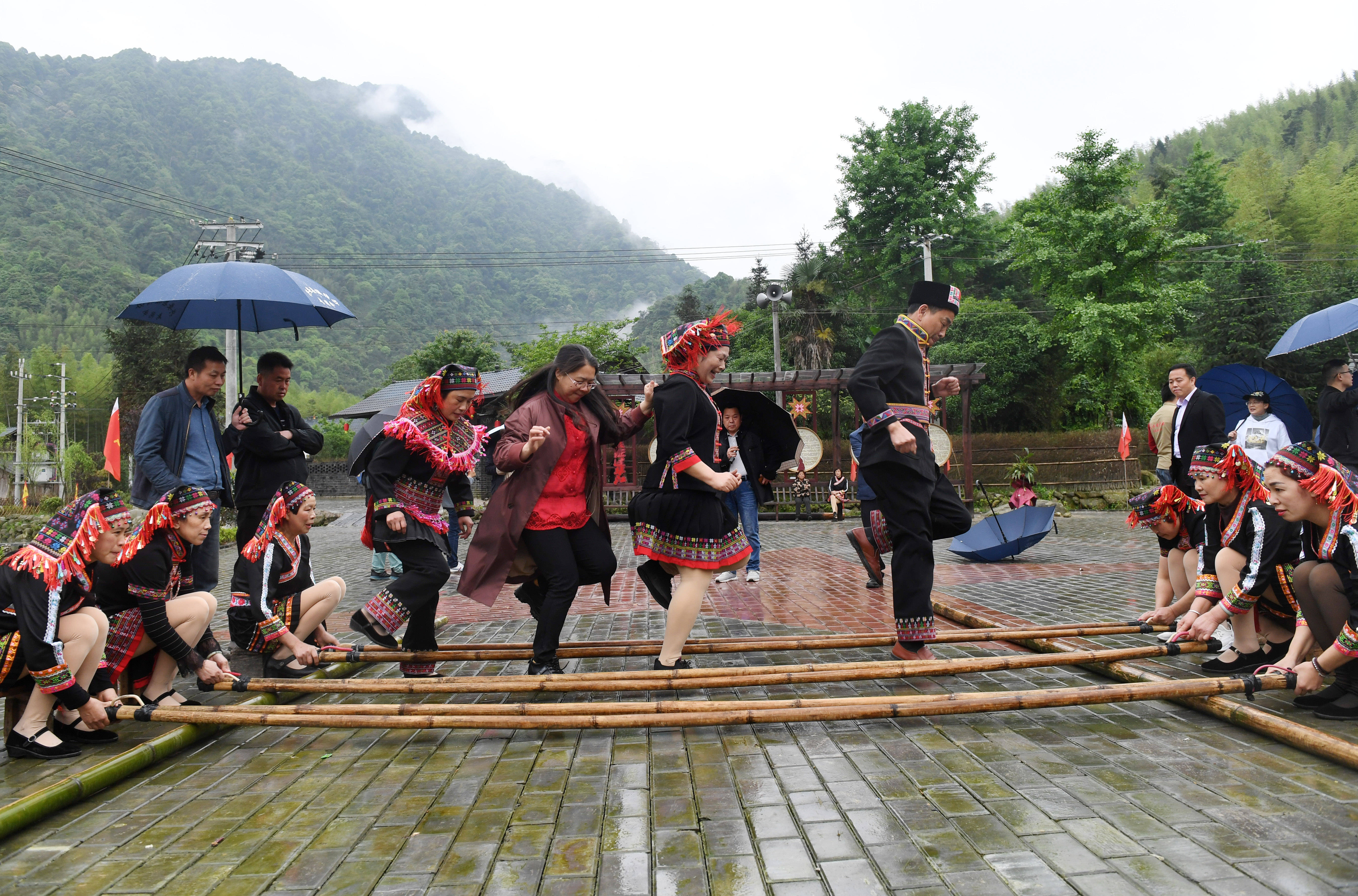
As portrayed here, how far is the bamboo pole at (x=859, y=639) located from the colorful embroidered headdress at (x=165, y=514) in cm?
117

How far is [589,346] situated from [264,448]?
3241cm

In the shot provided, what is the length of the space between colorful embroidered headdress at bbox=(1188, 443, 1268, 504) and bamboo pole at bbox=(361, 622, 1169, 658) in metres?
0.99

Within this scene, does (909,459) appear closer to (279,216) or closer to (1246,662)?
(1246,662)

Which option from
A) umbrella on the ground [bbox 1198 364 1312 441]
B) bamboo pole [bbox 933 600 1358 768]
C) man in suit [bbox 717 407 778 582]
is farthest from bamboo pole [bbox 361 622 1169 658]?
umbrella on the ground [bbox 1198 364 1312 441]

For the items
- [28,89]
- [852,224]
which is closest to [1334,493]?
[852,224]

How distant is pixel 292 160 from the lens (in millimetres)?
142250

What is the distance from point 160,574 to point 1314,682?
479cm

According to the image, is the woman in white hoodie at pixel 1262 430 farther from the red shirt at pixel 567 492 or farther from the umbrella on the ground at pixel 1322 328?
the red shirt at pixel 567 492

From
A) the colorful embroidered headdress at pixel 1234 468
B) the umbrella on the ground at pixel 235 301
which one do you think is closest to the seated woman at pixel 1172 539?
the colorful embroidered headdress at pixel 1234 468

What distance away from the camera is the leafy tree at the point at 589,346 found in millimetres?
33344

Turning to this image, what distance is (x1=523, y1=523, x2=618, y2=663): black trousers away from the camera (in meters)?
4.20

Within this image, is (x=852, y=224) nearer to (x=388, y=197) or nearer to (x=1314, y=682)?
(x=1314, y=682)

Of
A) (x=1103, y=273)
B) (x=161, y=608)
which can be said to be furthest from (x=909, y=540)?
(x=1103, y=273)

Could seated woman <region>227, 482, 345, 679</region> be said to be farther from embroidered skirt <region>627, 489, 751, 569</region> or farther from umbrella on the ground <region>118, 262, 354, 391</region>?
embroidered skirt <region>627, 489, 751, 569</region>
